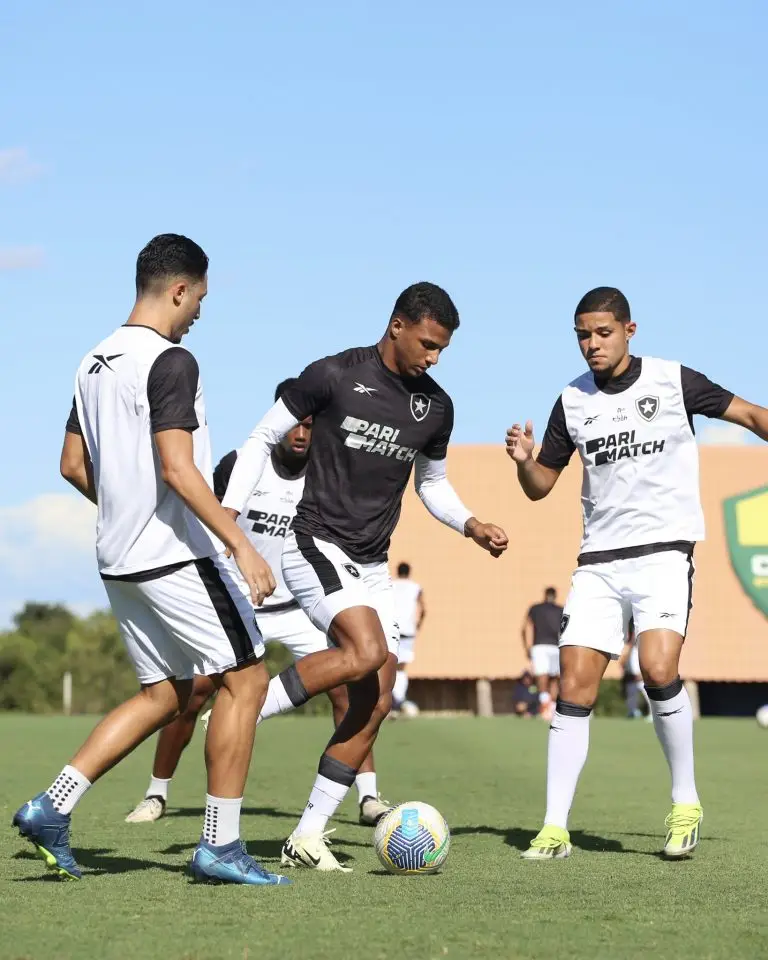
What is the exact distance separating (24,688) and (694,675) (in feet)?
63.8

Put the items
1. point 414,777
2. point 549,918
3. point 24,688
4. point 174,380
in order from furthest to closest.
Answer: point 24,688, point 414,777, point 174,380, point 549,918

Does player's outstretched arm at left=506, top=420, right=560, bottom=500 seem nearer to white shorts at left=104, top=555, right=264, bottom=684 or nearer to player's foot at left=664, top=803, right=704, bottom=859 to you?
player's foot at left=664, top=803, right=704, bottom=859

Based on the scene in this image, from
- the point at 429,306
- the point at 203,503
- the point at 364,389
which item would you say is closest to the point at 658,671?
the point at 364,389

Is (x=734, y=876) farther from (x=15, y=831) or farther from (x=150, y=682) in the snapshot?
(x=15, y=831)

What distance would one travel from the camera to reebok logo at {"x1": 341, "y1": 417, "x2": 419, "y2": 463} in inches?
273

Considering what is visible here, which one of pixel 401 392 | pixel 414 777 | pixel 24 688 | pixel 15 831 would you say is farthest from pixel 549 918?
pixel 24 688

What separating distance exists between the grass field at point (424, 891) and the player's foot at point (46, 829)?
Answer: 0.38ft

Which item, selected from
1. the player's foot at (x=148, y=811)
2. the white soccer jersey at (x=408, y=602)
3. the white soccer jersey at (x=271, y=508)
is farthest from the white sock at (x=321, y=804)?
the white soccer jersey at (x=408, y=602)

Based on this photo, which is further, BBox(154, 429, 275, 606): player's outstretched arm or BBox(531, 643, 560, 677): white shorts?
BBox(531, 643, 560, 677): white shorts

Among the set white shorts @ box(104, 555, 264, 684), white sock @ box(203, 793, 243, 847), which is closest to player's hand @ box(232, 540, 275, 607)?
white shorts @ box(104, 555, 264, 684)

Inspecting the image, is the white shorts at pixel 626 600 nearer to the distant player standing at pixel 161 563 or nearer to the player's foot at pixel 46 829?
the distant player standing at pixel 161 563

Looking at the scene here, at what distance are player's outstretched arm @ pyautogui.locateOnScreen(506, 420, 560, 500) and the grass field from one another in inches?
70.6

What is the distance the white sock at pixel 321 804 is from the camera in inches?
258

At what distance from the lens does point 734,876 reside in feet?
20.3
